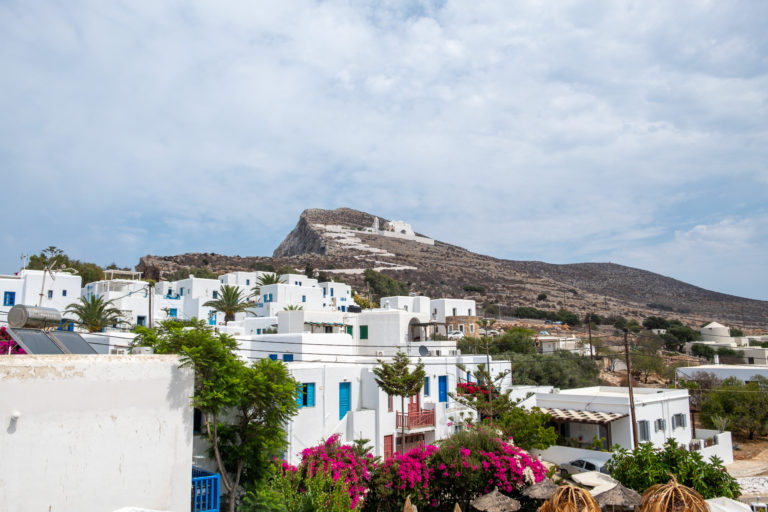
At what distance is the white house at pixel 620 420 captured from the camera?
100 feet

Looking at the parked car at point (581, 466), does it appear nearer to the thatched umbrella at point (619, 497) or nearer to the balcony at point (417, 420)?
the balcony at point (417, 420)

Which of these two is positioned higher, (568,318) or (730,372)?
(568,318)

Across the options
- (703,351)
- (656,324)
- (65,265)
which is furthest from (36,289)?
(656,324)

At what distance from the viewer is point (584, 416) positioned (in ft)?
101

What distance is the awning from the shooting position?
29.8 metres

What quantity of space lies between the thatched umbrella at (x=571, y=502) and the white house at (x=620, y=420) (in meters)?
17.5

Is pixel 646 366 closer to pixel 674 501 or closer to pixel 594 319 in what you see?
pixel 594 319

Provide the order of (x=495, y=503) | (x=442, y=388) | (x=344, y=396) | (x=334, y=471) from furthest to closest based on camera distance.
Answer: (x=442, y=388) → (x=344, y=396) → (x=334, y=471) → (x=495, y=503)

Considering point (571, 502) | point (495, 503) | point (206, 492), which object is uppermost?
point (571, 502)

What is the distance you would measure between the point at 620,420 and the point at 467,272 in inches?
4238

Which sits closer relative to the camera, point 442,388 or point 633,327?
point 442,388

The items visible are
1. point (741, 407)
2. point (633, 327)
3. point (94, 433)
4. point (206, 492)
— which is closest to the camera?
point (94, 433)

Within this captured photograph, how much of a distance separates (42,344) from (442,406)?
19809 millimetres

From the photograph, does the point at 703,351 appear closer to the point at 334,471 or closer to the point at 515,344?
the point at 515,344
